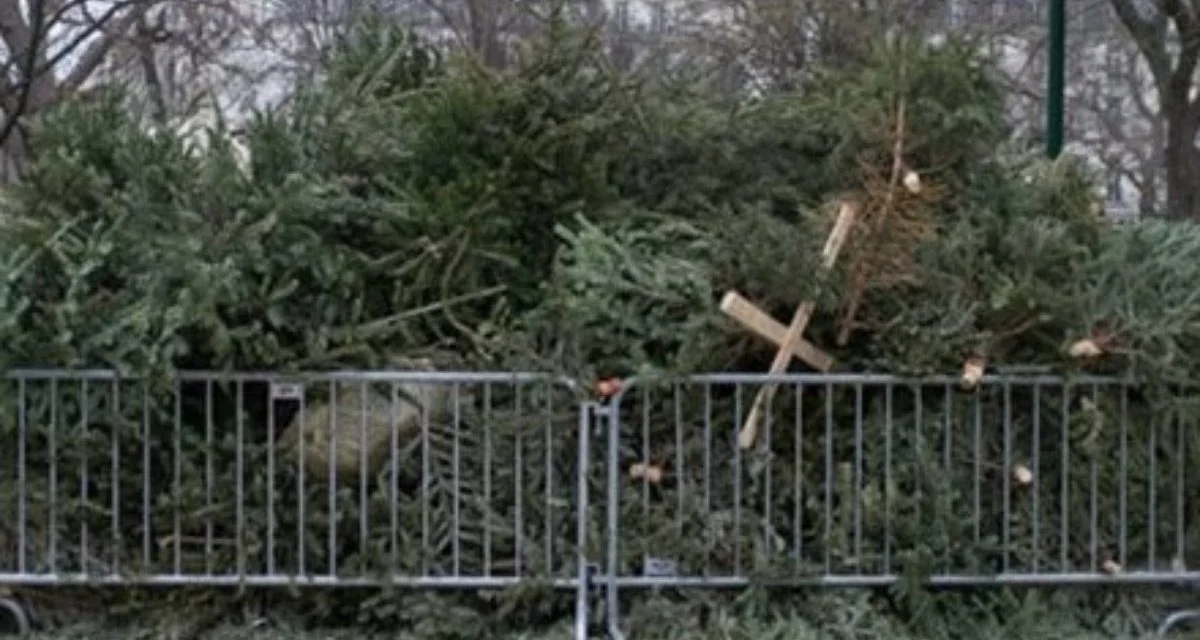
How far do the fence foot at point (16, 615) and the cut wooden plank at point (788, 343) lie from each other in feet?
9.61

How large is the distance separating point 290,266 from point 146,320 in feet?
1.97

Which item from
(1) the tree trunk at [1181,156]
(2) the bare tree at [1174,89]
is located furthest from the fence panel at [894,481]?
(1) the tree trunk at [1181,156]

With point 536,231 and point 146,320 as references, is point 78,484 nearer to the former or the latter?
point 146,320

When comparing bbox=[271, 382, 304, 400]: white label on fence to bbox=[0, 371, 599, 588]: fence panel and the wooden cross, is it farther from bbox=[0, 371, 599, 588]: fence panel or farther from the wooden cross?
the wooden cross

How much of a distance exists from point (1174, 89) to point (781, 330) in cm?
1325

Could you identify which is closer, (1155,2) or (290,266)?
(290,266)

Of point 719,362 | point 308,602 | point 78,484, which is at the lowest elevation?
point 308,602

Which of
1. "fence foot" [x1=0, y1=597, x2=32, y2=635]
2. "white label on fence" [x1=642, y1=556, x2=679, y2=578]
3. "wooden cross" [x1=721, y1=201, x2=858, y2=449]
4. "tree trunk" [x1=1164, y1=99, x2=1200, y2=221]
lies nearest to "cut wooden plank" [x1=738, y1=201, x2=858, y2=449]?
"wooden cross" [x1=721, y1=201, x2=858, y2=449]

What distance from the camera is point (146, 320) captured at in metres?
6.23

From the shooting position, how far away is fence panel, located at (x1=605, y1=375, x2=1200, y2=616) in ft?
20.9

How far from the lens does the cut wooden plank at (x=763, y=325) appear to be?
20.7ft

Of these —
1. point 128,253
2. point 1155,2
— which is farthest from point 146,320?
point 1155,2

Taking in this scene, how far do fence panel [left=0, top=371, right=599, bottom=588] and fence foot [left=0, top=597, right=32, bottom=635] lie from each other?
13 cm

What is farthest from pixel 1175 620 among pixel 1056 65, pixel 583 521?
pixel 1056 65
